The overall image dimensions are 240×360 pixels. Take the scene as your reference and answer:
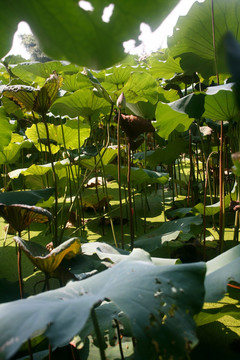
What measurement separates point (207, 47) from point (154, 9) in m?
1.28

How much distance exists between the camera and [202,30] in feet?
4.45

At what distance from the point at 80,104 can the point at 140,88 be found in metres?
0.32

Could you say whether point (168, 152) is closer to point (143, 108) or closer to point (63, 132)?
point (143, 108)

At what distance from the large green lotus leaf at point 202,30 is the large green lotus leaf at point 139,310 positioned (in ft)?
2.92

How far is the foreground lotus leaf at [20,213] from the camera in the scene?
0.92 m

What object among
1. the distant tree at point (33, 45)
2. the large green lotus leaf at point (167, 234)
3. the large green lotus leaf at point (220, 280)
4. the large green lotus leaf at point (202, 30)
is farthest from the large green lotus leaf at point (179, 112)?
the large green lotus leaf at point (220, 280)

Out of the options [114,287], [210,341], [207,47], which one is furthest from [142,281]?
[207,47]

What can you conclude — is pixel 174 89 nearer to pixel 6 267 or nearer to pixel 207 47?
pixel 207 47

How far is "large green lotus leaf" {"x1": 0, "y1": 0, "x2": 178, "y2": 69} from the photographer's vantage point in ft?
0.90

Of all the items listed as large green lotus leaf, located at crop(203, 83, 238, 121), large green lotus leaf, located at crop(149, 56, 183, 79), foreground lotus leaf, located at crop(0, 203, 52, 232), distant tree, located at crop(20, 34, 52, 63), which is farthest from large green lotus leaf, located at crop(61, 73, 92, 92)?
foreground lotus leaf, located at crop(0, 203, 52, 232)

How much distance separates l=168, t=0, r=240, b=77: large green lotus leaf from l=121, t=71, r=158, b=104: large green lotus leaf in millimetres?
170

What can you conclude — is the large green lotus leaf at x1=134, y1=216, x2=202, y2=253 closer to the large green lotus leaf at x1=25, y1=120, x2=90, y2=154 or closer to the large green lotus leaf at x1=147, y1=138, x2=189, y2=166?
the large green lotus leaf at x1=147, y1=138, x2=189, y2=166

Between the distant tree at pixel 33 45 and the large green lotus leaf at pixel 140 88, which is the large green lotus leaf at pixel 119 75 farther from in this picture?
the distant tree at pixel 33 45

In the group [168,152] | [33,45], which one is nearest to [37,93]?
[168,152]
